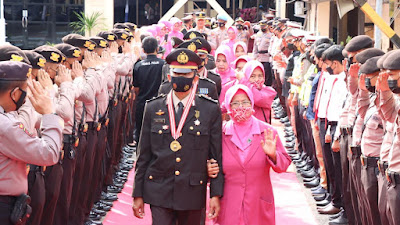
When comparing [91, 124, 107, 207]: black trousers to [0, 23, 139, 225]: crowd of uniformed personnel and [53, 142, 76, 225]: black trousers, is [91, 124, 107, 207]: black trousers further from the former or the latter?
[53, 142, 76, 225]: black trousers

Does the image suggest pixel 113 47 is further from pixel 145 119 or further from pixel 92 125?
pixel 145 119

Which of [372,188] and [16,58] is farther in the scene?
[372,188]

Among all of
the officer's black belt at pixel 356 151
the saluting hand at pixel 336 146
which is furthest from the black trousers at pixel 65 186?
the saluting hand at pixel 336 146

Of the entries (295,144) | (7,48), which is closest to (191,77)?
(7,48)

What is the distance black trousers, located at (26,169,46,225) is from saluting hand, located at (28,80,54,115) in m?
1.04

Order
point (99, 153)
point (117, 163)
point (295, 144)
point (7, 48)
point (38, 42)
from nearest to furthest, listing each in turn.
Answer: point (7, 48)
point (99, 153)
point (117, 163)
point (295, 144)
point (38, 42)

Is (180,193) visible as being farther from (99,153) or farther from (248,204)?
(99,153)

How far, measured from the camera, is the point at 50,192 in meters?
6.89

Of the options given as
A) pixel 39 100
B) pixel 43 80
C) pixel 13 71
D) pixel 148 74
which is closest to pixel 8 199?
pixel 39 100

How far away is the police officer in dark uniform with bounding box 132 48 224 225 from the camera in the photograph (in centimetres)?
606

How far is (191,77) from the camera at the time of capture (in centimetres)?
629

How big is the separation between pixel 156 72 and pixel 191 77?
15.0ft

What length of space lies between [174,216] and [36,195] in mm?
1154

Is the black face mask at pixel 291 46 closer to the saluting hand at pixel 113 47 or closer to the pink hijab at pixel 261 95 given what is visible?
the saluting hand at pixel 113 47
